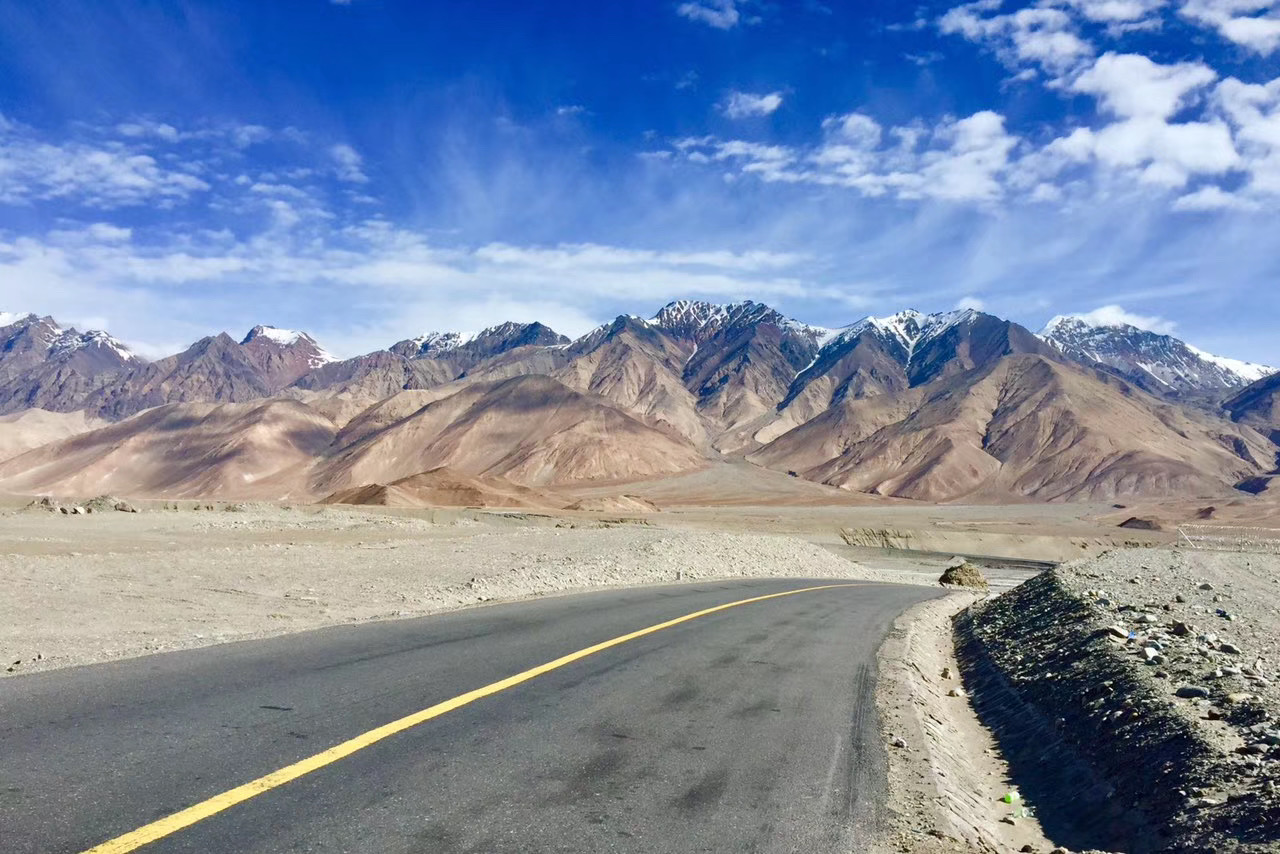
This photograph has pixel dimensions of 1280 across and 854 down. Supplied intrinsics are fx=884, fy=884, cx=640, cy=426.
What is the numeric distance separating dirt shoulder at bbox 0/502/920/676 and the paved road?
244 centimetres

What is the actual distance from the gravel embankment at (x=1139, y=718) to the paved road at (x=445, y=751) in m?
1.70

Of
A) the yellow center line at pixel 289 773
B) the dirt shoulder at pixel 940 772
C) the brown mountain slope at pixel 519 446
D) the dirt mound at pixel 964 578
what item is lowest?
the dirt mound at pixel 964 578

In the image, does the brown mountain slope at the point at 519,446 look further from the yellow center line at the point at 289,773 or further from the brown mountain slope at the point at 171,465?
Answer: the yellow center line at the point at 289,773

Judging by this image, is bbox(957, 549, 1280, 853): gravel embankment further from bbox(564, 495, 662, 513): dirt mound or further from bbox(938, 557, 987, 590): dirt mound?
bbox(564, 495, 662, 513): dirt mound

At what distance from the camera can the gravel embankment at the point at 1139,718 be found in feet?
20.3

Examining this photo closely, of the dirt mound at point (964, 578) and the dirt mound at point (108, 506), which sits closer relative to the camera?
the dirt mound at point (964, 578)

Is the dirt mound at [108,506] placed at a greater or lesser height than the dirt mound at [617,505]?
lesser

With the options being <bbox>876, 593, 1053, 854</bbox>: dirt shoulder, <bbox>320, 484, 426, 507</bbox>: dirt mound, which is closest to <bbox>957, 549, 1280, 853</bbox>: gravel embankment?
<bbox>876, 593, 1053, 854</bbox>: dirt shoulder

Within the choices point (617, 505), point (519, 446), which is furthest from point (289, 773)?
point (519, 446)

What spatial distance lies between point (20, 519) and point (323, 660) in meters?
44.8

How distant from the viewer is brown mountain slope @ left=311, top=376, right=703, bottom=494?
557 ft

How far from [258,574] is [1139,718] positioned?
63.4 feet

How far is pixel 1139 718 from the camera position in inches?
325

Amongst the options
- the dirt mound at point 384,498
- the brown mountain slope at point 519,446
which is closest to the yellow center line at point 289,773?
the dirt mound at point 384,498
